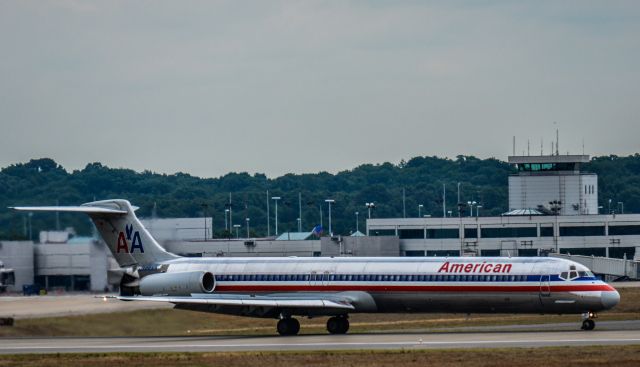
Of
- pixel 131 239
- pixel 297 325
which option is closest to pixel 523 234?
pixel 131 239

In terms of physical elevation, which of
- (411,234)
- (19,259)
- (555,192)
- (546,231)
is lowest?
(411,234)

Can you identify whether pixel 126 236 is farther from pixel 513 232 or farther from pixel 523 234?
pixel 523 234

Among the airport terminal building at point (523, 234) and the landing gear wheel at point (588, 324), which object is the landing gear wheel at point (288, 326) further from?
the airport terminal building at point (523, 234)

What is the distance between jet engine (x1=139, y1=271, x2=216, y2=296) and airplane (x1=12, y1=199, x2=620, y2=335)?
0.16ft

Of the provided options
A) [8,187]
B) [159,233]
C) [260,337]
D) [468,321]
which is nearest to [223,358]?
[260,337]

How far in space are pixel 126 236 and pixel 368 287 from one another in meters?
13.6

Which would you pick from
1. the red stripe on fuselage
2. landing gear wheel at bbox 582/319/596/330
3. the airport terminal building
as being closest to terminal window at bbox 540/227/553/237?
the airport terminal building

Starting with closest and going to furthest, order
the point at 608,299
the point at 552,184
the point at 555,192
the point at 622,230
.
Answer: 1. the point at 608,299
2. the point at 622,230
3. the point at 555,192
4. the point at 552,184

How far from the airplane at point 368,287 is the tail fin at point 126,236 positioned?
1.13 meters

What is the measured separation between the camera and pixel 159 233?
85312mm

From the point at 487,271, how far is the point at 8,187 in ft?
162

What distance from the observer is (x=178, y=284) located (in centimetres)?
6719

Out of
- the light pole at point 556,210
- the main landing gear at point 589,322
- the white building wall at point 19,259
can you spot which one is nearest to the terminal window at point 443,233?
the light pole at point 556,210

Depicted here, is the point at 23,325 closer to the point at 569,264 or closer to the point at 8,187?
the point at 569,264
